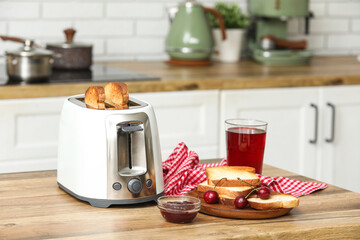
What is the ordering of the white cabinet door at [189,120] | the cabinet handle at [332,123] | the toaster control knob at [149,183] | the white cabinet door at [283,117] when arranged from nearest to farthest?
1. the toaster control knob at [149,183]
2. the white cabinet door at [189,120]
3. the white cabinet door at [283,117]
4. the cabinet handle at [332,123]

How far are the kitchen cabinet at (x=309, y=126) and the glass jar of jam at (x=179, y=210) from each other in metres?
1.75

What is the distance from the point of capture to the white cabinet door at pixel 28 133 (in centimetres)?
274

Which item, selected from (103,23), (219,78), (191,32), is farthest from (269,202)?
(103,23)

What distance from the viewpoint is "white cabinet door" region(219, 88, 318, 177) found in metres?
3.10

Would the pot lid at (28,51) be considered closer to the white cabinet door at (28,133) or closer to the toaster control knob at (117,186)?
the white cabinet door at (28,133)

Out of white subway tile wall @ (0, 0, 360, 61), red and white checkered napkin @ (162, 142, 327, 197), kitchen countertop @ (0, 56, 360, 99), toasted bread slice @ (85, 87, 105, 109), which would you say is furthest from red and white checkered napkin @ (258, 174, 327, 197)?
white subway tile wall @ (0, 0, 360, 61)

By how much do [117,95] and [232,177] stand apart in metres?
0.31

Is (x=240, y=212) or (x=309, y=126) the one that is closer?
(x=240, y=212)

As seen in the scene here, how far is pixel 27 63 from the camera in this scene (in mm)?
2803

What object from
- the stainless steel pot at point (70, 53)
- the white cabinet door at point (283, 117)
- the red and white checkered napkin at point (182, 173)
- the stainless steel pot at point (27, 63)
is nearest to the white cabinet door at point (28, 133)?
the stainless steel pot at point (27, 63)

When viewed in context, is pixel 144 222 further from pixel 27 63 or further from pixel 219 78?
pixel 219 78

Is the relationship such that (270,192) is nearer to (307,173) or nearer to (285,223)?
(285,223)

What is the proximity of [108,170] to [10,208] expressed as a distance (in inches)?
8.5

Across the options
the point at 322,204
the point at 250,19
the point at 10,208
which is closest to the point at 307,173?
the point at 250,19
